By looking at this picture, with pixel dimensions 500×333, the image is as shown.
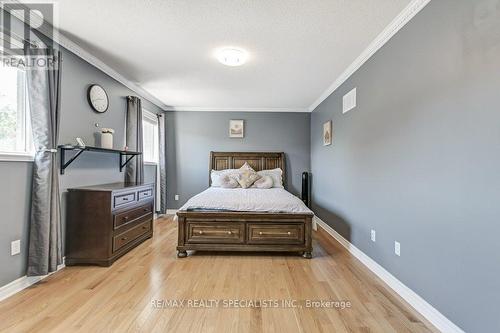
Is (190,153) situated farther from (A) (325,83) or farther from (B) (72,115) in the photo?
(A) (325,83)

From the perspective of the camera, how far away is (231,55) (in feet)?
9.19

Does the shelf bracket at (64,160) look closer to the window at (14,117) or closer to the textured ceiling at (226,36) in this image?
the window at (14,117)

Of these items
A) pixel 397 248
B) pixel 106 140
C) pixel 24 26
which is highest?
Result: pixel 24 26

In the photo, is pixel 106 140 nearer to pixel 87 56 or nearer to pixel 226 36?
pixel 87 56

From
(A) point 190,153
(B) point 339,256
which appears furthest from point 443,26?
(A) point 190,153

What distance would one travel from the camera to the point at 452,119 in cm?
166

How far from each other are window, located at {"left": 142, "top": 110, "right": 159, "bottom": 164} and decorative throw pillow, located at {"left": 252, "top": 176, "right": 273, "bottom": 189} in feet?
7.48

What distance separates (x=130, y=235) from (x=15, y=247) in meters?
1.16

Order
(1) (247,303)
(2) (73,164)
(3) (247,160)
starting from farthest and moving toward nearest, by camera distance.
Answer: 1. (3) (247,160)
2. (2) (73,164)
3. (1) (247,303)

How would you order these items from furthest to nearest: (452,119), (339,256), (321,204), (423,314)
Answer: (321,204), (339,256), (423,314), (452,119)

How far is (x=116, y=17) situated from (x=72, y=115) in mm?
1288

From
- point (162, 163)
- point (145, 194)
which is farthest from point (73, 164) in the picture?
point (162, 163)

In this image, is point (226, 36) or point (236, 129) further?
point (236, 129)

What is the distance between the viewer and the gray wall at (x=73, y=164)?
2.05 metres
